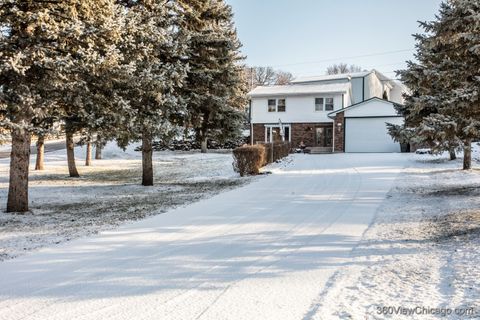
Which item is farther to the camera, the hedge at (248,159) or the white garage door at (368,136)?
the white garage door at (368,136)

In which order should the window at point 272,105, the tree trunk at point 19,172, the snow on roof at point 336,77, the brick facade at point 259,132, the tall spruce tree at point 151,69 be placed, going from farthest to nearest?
the snow on roof at point 336,77
the brick facade at point 259,132
the window at point 272,105
the tall spruce tree at point 151,69
the tree trunk at point 19,172

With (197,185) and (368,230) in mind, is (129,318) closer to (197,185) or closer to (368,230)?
(368,230)

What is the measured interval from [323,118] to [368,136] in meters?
4.51

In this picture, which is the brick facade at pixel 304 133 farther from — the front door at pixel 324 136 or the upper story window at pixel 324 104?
the upper story window at pixel 324 104

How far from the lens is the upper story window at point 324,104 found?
3644 cm

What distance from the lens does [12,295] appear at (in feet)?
15.1

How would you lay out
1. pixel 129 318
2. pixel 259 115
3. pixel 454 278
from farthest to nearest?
pixel 259 115
pixel 454 278
pixel 129 318

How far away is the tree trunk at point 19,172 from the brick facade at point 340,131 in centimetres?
2711

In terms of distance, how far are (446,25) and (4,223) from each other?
10.0 metres

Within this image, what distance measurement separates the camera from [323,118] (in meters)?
36.4

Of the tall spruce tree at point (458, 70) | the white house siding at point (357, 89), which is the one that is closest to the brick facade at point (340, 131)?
the white house siding at point (357, 89)

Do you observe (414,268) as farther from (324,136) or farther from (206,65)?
(324,136)

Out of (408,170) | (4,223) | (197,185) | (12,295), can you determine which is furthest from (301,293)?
(408,170)

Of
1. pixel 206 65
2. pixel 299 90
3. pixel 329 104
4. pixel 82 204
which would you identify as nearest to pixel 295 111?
pixel 299 90
